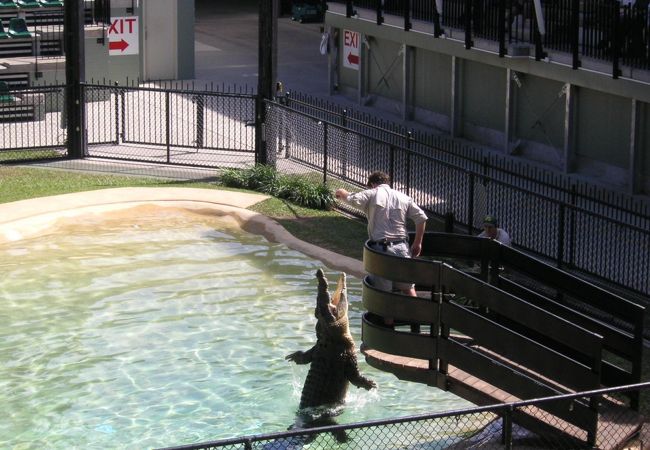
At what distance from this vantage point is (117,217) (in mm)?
20703

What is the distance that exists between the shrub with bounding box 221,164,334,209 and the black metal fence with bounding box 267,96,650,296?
50 cm

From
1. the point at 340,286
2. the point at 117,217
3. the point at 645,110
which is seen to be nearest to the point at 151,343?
the point at 340,286

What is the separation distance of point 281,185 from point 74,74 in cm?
543

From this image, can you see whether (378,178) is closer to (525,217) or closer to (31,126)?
(525,217)

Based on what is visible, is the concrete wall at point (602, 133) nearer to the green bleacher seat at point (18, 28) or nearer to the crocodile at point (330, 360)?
the crocodile at point (330, 360)

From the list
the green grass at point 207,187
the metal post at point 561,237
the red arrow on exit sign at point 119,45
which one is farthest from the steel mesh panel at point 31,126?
the metal post at point 561,237

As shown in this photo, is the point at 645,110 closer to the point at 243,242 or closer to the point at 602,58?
the point at 602,58

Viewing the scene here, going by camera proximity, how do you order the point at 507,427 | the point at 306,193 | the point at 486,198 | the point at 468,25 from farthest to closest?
the point at 468,25
the point at 306,193
the point at 486,198
the point at 507,427

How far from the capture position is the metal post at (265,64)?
2304cm

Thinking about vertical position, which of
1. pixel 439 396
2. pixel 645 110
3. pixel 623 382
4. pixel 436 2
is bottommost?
pixel 439 396

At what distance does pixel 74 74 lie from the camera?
24.7 metres

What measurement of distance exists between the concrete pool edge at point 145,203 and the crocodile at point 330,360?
17.3 ft

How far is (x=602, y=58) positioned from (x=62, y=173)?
9.91 meters

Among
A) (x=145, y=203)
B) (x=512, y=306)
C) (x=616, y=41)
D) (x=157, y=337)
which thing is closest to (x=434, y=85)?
(x=616, y=41)
